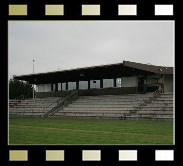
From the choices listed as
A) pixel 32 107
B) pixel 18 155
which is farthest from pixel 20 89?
pixel 18 155

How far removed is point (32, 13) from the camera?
5066 millimetres

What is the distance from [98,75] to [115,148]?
104 feet

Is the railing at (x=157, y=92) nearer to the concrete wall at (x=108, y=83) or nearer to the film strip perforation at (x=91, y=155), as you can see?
the concrete wall at (x=108, y=83)

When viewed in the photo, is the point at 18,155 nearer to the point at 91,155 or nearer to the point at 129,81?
the point at 91,155

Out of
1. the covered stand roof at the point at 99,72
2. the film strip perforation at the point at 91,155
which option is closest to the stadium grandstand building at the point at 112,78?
the covered stand roof at the point at 99,72

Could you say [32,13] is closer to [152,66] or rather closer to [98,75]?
[152,66]

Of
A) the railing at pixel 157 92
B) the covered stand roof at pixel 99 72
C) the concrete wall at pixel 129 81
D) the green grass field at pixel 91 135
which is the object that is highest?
the covered stand roof at pixel 99 72

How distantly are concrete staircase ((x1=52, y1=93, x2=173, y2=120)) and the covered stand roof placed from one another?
8.48ft

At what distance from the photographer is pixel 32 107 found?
3612 centimetres

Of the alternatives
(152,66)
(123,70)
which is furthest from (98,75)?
(152,66)

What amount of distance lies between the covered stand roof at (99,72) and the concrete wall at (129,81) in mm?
461

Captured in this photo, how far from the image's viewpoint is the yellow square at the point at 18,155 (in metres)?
4.67

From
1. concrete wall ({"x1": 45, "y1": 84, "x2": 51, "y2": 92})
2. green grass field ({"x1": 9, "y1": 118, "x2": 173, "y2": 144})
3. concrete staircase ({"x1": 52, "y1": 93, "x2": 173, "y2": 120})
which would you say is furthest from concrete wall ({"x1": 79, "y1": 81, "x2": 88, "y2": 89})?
green grass field ({"x1": 9, "y1": 118, "x2": 173, "y2": 144})

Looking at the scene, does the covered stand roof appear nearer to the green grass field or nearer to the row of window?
the row of window
